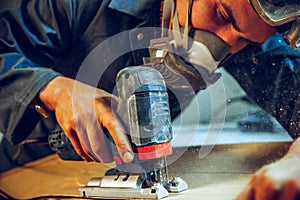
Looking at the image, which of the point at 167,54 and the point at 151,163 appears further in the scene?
the point at 167,54

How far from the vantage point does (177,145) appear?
43.1 inches

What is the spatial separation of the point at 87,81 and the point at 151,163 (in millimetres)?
332

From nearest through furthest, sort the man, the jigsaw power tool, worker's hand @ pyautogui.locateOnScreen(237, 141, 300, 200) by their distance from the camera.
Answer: worker's hand @ pyautogui.locateOnScreen(237, 141, 300, 200)
the jigsaw power tool
the man

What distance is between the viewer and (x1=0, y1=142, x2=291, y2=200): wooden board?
0.93 m

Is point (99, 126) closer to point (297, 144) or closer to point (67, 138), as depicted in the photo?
point (67, 138)

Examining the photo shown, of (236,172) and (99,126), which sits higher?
(99,126)

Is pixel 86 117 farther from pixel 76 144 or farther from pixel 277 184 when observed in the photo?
pixel 277 184

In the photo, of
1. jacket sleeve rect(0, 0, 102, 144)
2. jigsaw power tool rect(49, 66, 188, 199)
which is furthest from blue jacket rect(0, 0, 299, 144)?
jigsaw power tool rect(49, 66, 188, 199)

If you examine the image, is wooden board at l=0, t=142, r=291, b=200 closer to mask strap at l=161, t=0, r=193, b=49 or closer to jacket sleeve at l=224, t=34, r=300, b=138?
jacket sleeve at l=224, t=34, r=300, b=138

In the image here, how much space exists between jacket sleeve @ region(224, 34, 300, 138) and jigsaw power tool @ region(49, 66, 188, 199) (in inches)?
15.8

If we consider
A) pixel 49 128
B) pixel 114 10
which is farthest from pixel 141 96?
pixel 49 128

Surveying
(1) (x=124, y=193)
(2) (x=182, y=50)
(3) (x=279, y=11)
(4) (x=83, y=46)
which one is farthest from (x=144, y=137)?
(4) (x=83, y=46)

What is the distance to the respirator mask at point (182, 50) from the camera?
1040 mm

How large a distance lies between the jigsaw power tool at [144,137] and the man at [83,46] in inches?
1.5
